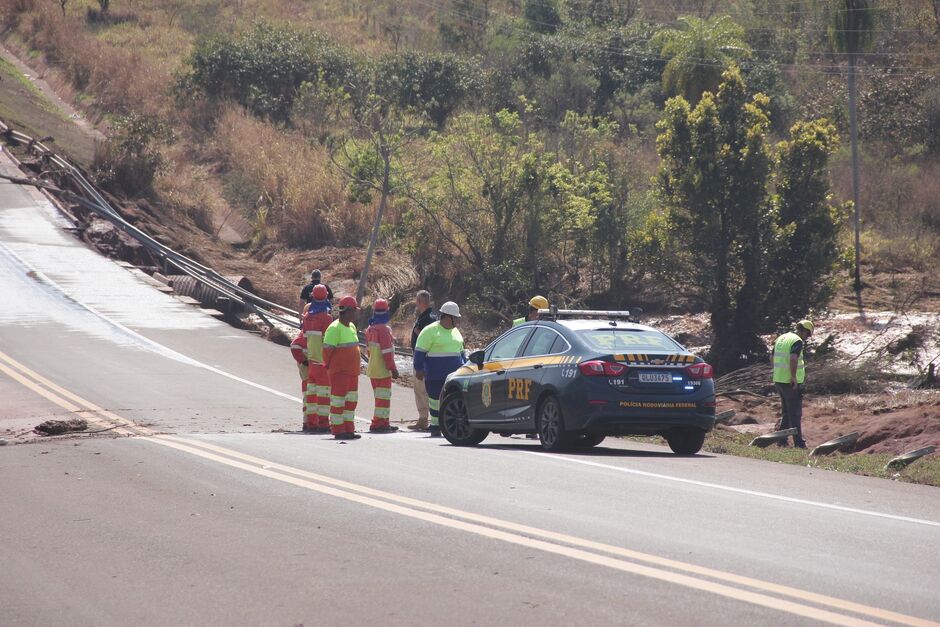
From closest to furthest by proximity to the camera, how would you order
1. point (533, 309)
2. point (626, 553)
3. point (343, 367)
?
point (626, 553) → point (343, 367) → point (533, 309)

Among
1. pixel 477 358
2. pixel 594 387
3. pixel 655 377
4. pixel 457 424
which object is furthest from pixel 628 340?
pixel 457 424

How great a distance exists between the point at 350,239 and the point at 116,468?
26.7 meters

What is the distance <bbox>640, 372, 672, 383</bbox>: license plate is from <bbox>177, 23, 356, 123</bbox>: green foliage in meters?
39.2

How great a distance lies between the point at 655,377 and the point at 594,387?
714 millimetres

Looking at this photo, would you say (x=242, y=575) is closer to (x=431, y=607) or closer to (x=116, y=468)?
(x=431, y=607)

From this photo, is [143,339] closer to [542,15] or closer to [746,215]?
[746,215]

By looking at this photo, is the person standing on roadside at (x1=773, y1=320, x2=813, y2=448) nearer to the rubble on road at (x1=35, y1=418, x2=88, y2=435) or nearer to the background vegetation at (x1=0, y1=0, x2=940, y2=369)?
the rubble on road at (x1=35, y1=418, x2=88, y2=435)

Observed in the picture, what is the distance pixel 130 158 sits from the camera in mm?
38062

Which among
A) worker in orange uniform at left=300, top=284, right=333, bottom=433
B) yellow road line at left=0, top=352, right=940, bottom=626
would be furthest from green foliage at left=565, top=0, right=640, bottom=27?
yellow road line at left=0, top=352, right=940, bottom=626

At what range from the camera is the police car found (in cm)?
1265

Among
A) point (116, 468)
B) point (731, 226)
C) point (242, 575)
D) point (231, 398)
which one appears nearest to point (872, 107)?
point (731, 226)

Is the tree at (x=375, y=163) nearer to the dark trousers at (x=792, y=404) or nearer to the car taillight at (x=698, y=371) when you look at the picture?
the dark trousers at (x=792, y=404)

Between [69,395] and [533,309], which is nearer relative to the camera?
[533,309]

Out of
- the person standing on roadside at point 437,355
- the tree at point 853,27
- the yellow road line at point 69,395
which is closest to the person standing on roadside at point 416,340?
the person standing on roadside at point 437,355
